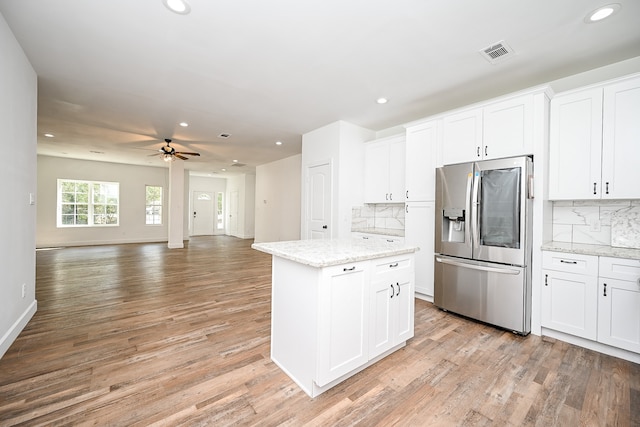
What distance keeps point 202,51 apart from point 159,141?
427 centimetres

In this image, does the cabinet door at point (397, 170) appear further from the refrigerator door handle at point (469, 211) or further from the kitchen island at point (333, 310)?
the kitchen island at point (333, 310)

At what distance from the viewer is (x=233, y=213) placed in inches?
465

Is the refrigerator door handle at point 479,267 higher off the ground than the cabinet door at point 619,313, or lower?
higher

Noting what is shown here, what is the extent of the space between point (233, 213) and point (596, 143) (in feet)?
37.1

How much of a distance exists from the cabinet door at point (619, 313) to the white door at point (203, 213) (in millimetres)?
12117

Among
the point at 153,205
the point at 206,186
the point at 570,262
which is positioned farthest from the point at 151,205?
the point at 570,262

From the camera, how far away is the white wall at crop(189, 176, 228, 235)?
11.5m

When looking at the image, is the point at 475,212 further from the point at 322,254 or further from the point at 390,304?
the point at 322,254

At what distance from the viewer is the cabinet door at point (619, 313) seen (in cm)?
220

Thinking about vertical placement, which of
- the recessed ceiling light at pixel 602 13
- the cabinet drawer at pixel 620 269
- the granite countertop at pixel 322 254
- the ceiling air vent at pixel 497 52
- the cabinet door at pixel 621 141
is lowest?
the cabinet drawer at pixel 620 269

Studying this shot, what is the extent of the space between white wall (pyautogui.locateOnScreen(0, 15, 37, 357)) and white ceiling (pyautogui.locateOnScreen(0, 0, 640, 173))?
0.30 m

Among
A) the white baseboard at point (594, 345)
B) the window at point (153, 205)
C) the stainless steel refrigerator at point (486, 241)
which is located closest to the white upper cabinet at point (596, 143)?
the stainless steel refrigerator at point (486, 241)

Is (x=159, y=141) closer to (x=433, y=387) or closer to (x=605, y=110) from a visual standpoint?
(x=433, y=387)

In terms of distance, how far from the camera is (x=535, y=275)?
269 centimetres
